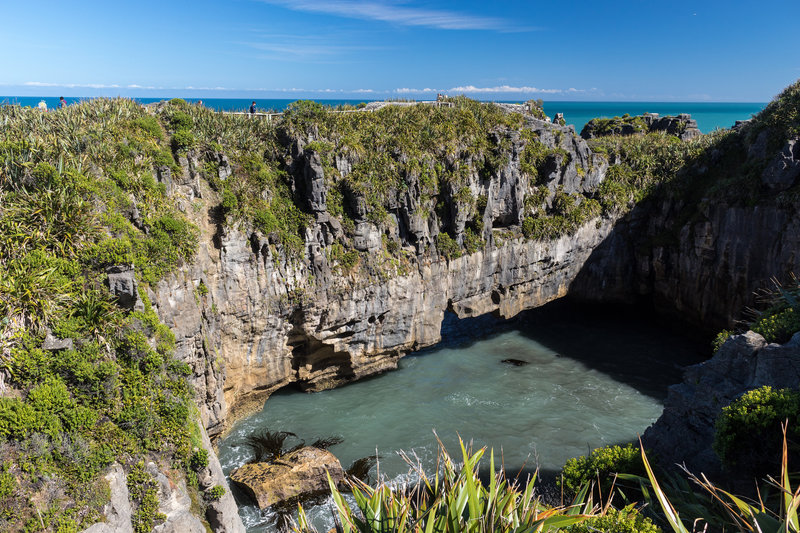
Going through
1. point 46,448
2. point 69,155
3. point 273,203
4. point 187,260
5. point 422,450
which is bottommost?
point 422,450

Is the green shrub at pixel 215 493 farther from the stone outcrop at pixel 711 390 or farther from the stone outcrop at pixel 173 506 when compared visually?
the stone outcrop at pixel 711 390

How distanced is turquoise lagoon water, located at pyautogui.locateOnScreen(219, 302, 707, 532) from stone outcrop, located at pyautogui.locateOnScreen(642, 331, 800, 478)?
314cm

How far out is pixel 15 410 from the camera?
33.9 ft

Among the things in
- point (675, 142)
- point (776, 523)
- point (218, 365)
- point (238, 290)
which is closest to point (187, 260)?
point (238, 290)

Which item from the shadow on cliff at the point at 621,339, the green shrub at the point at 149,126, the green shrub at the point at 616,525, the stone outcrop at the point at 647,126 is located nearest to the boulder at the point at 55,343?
the green shrub at the point at 149,126

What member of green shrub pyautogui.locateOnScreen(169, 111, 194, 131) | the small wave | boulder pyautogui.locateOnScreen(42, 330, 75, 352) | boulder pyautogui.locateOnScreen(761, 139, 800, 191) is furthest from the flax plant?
boulder pyautogui.locateOnScreen(761, 139, 800, 191)

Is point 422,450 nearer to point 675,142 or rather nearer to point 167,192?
point 167,192

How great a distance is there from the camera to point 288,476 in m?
17.5

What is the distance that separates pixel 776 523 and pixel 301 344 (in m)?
19.7

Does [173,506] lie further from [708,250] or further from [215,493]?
[708,250]

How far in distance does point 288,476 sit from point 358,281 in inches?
367

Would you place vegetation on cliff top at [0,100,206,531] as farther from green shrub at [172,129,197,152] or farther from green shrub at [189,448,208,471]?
green shrub at [172,129,197,152]

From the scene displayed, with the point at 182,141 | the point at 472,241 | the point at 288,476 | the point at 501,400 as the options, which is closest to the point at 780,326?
the point at 501,400

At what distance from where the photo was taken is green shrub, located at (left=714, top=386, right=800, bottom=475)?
1048 centimetres
